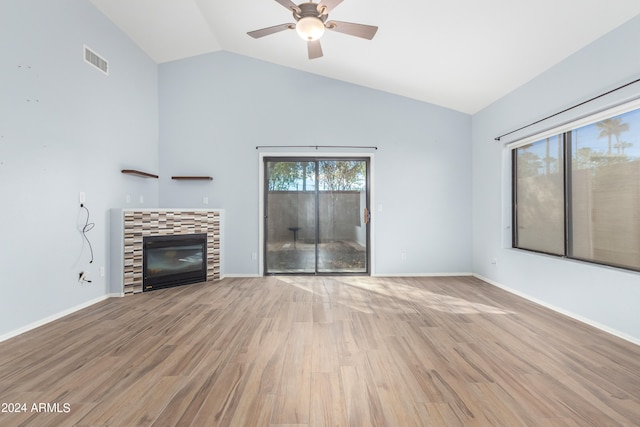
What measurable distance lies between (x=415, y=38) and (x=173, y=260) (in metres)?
4.41

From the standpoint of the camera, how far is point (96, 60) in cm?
344

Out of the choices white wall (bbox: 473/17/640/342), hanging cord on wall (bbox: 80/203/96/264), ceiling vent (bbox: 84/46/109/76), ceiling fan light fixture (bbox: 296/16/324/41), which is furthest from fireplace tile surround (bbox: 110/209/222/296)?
white wall (bbox: 473/17/640/342)

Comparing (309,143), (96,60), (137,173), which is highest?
(96,60)

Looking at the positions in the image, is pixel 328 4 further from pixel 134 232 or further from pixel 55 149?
pixel 134 232

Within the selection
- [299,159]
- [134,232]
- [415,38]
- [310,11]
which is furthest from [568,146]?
[134,232]

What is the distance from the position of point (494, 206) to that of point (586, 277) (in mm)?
1669

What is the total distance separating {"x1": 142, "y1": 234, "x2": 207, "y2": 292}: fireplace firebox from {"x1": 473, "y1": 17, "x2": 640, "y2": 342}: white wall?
178 inches

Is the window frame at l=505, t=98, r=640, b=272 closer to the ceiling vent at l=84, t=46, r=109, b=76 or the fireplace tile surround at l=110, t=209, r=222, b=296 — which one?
the fireplace tile surround at l=110, t=209, r=222, b=296

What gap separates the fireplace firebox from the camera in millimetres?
3938

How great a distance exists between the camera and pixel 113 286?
12.1 feet

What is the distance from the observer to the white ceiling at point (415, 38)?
8.46 feet

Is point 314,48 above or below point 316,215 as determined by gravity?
above

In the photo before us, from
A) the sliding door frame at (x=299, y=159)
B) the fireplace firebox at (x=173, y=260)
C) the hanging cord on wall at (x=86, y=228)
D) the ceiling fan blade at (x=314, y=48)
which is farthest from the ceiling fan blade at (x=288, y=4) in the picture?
the fireplace firebox at (x=173, y=260)

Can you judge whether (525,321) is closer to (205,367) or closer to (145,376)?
(205,367)
